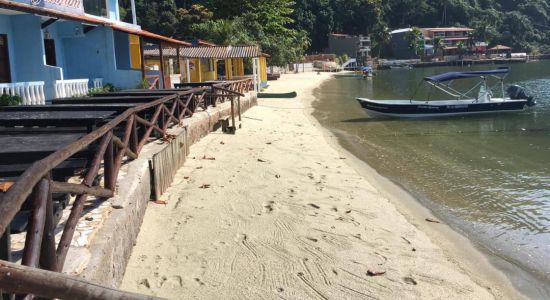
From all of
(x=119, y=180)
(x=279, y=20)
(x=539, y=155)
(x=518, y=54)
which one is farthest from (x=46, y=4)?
(x=518, y=54)

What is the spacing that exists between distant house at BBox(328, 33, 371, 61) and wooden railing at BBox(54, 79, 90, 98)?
100988 millimetres

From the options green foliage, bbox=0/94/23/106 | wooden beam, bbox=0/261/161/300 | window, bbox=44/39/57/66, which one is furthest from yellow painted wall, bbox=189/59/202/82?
wooden beam, bbox=0/261/161/300

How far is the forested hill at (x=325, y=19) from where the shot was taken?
147 ft

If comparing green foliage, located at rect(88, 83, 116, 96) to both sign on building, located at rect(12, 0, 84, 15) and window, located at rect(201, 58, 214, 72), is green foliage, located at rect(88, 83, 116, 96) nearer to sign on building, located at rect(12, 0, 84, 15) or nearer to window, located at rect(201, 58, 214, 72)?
sign on building, located at rect(12, 0, 84, 15)

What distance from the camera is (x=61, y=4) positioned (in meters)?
16.3

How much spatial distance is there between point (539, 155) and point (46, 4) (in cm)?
1546

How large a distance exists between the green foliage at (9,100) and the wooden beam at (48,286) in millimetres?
10771

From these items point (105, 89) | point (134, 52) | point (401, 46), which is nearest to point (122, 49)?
point (134, 52)

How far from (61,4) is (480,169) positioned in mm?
13621

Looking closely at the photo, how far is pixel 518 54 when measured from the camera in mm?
128875

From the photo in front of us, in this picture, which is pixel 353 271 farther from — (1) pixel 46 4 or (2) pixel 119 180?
(1) pixel 46 4

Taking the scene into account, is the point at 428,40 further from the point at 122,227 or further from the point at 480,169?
the point at 122,227

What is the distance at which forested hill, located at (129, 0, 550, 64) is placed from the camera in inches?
1758

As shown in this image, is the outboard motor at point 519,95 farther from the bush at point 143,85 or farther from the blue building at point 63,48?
the bush at point 143,85
